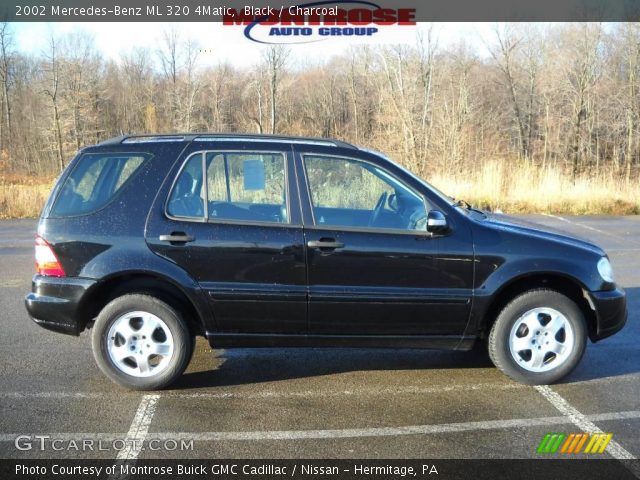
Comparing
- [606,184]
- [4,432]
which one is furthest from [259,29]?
[4,432]

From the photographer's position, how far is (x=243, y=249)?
4367mm

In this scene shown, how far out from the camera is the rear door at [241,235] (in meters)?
4.37

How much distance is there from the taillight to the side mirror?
264cm

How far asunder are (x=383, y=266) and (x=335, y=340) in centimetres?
66

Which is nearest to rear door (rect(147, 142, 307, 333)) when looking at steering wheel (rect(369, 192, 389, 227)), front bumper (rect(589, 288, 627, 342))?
steering wheel (rect(369, 192, 389, 227))

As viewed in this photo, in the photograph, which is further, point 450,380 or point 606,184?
point 606,184

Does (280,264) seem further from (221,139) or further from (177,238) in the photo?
(221,139)

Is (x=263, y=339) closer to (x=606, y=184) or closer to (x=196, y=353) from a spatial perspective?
(x=196, y=353)

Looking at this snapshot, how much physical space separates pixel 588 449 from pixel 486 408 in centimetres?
73

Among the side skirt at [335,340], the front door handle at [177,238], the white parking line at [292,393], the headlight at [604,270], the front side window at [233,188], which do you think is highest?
the front side window at [233,188]

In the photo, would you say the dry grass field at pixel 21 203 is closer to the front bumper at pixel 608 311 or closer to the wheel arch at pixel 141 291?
the wheel arch at pixel 141 291

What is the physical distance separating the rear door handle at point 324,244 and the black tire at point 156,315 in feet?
3.58

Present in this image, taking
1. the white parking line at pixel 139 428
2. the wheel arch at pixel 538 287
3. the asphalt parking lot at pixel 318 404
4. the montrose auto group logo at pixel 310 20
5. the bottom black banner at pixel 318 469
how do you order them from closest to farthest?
the bottom black banner at pixel 318 469 < the white parking line at pixel 139 428 < the asphalt parking lot at pixel 318 404 < the wheel arch at pixel 538 287 < the montrose auto group logo at pixel 310 20

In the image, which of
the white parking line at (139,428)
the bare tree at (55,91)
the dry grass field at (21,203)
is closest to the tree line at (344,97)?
the bare tree at (55,91)
